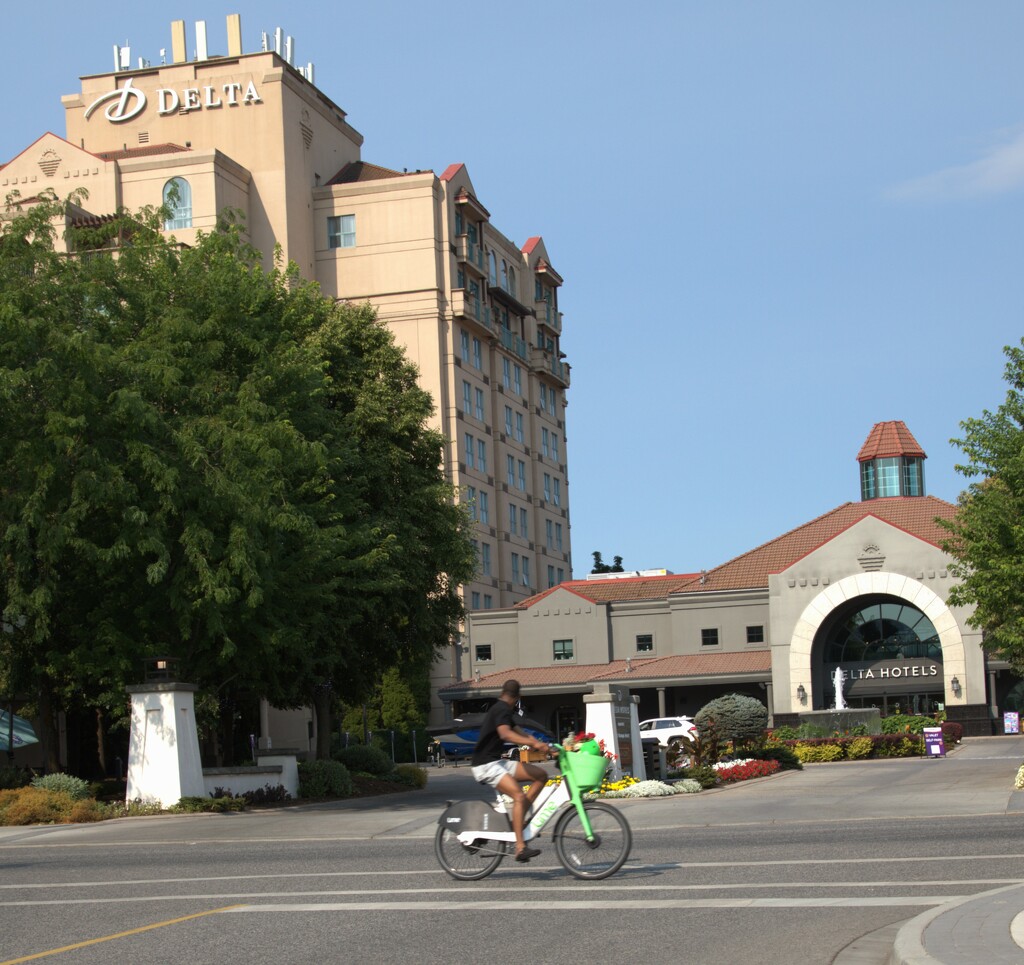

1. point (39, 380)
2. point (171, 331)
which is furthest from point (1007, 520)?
point (39, 380)

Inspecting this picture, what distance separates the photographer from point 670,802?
27438mm

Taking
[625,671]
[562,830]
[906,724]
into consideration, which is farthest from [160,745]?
[625,671]

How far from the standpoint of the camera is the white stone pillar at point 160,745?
28016mm

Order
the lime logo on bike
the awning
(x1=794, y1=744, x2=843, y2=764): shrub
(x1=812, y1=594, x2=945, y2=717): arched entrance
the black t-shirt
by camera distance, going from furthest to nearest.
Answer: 1. (x1=812, y1=594, x2=945, y2=717): arched entrance
2. (x1=794, y1=744, x2=843, y2=764): shrub
3. the awning
4. the lime logo on bike
5. the black t-shirt

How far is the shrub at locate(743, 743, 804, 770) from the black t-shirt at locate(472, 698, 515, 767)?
2651cm

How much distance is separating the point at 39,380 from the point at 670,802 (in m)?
14.3

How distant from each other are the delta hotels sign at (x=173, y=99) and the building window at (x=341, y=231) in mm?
7695

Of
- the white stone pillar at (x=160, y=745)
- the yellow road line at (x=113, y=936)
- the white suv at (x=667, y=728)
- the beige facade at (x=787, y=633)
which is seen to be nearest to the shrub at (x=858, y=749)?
the white suv at (x=667, y=728)

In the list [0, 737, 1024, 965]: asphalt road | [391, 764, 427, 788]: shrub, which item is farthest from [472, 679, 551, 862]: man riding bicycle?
[391, 764, 427, 788]: shrub

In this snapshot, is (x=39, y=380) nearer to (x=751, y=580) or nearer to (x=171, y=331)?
(x=171, y=331)

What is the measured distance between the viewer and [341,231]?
3246 inches

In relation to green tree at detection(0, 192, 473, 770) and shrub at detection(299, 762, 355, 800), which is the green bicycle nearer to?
green tree at detection(0, 192, 473, 770)

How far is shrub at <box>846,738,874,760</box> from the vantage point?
4697cm

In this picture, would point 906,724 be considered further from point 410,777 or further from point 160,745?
point 160,745
